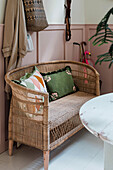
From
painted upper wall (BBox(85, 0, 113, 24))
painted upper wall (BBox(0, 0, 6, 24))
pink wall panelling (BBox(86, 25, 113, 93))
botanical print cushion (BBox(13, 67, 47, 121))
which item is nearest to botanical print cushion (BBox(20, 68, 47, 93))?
botanical print cushion (BBox(13, 67, 47, 121))

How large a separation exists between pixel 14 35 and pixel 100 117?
1.48m

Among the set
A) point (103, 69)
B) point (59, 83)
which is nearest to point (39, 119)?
point (59, 83)

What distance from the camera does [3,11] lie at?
253 cm

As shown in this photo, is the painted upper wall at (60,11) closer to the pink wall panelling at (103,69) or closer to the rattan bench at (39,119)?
the pink wall panelling at (103,69)

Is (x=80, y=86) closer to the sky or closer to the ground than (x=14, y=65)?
closer to the ground

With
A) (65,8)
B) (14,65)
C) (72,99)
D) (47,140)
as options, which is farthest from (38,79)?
(65,8)

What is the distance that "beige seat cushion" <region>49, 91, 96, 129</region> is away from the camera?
2398 mm

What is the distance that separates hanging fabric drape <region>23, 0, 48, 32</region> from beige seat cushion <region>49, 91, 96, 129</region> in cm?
88

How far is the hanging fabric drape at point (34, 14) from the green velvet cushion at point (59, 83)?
23.4 inches

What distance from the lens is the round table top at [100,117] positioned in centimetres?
125

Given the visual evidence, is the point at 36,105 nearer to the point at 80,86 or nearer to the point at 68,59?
the point at 80,86

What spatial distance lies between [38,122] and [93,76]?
120 centimetres

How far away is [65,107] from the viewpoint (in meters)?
2.67

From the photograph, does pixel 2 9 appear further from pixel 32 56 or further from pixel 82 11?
pixel 82 11
